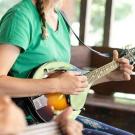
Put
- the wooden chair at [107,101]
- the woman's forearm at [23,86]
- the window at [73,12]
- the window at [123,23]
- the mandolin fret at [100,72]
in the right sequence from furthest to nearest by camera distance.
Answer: the window at [123,23] < the window at [73,12] < the wooden chair at [107,101] < the mandolin fret at [100,72] < the woman's forearm at [23,86]

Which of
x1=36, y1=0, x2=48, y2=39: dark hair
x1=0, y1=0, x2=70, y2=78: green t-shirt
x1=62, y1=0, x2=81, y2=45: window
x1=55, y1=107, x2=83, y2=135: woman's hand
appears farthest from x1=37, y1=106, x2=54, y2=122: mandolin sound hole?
x1=62, y1=0, x2=81, y2=45: window

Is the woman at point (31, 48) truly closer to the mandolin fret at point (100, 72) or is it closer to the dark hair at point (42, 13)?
the dark hair at point (42, 13)

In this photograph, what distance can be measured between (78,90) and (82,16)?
203 centimetres

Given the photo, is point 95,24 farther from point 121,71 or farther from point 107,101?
point 121,71

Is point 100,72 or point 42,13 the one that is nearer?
point 42,13

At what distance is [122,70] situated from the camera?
1768 mm

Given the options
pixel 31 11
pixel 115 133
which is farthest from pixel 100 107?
pixel 31 11

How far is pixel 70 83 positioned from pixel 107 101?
3.68 feet

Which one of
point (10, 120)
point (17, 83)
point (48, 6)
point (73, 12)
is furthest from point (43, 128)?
point (73, 12)

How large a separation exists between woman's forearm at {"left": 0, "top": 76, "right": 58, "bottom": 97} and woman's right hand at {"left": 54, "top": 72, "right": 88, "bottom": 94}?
0.18 ft

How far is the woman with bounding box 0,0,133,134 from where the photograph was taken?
1297 millimetres

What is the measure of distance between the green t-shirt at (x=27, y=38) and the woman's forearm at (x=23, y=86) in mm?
97

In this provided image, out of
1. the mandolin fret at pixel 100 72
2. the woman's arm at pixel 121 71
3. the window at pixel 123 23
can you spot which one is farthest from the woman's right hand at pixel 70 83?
the window at pixel 123 23

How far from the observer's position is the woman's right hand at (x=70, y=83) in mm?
1410
